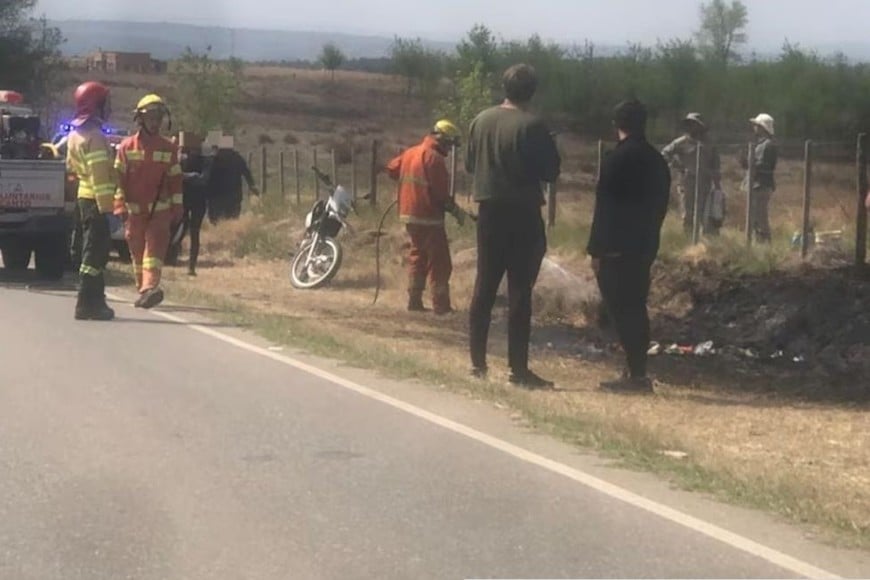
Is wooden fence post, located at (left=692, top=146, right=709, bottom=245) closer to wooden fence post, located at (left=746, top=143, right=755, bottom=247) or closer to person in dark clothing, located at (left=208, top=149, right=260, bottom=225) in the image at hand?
wooden fence post, located at (left=746, top=143, right=755, bottom=247)

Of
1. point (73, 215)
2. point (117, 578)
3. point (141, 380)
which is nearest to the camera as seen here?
point (117, 578)

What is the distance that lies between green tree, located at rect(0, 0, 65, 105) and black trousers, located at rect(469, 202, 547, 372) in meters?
43.7

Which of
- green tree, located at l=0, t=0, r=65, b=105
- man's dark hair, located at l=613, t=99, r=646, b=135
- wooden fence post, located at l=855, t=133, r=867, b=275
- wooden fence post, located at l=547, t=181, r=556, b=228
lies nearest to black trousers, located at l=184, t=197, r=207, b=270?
wooden fence post, located at l=547, t=181, r=556, b=228

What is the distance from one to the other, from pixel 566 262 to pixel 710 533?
12.7m

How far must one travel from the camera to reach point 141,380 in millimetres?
12000

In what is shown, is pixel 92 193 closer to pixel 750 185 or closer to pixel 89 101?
pixel 89 101

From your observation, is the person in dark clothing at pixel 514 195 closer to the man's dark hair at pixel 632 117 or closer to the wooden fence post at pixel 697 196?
the man's dark hair at pixel 632 117

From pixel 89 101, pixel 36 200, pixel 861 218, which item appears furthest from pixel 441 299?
pixel 36 200

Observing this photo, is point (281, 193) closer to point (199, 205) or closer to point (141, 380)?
point (199, 205)

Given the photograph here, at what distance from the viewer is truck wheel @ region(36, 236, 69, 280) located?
19.6 m

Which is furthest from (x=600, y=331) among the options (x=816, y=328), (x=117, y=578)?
(x=117, y=578)

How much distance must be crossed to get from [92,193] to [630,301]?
18.1ft

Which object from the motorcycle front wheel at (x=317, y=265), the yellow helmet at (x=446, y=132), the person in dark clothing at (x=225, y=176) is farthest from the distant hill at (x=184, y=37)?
the yellow helmet at (x=446, y=132)

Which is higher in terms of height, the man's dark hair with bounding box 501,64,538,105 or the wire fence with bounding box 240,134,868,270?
the man's dark hair with bounding box 501,64,538,105
